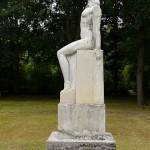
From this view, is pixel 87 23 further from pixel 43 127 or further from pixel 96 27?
pixel 43 127

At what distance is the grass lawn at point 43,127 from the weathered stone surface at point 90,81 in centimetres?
408

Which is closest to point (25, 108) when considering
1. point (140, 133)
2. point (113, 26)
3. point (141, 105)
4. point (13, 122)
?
point (13, 122)

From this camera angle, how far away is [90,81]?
26.5 ft

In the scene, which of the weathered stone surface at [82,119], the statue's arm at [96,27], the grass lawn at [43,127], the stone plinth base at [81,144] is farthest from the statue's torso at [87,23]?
the grass lawn at [43,127]

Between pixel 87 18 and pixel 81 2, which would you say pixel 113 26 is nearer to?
pixel 81 2

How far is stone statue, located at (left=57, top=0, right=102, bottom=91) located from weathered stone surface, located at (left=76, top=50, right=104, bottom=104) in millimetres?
229

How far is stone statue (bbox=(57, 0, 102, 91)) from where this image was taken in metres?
8.27

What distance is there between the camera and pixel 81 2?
96.7 feet

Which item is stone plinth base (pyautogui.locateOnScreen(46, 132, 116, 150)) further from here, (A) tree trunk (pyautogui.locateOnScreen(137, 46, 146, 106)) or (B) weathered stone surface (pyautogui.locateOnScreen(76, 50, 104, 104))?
(A) tree trunk (pyautogui.locateOnScreen(137, 46, 146, 106))

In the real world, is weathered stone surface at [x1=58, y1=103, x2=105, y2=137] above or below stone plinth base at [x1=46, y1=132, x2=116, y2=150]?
above

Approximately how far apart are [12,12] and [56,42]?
5538 mm

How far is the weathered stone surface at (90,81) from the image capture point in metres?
8.05

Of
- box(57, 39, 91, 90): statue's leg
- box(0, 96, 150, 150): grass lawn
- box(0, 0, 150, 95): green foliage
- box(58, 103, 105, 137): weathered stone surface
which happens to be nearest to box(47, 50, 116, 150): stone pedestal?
box(58, 103, 105, 137): weathered stone surface

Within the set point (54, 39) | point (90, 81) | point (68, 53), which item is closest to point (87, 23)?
point (68, 53)
